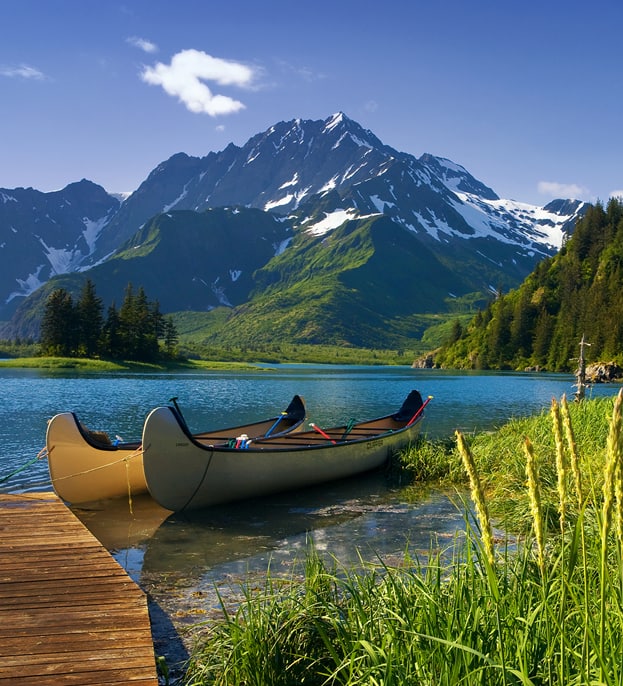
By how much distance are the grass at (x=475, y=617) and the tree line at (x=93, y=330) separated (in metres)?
→ 111

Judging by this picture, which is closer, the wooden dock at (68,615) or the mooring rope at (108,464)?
the wooden dock at (68,615)

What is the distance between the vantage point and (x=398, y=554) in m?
13.0

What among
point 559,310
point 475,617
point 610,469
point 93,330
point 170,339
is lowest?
point 475,617

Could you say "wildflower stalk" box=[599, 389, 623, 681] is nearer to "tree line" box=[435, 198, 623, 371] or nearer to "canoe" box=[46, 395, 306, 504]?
"canoe" box=[46, 395, 306, 504]

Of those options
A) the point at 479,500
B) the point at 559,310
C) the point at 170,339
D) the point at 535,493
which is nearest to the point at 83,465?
the point at 479,500

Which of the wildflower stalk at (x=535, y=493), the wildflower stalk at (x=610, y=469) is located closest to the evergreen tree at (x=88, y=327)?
the wildflower stalk at (x=535, y=493)

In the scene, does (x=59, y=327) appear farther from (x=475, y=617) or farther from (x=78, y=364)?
(x=475, y=617)

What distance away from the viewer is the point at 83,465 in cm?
1761

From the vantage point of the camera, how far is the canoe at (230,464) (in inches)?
628

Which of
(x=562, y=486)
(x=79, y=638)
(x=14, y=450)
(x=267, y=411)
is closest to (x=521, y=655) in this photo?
(x=562, y=486)

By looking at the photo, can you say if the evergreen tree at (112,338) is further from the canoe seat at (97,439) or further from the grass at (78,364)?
the canoe seat at (97,439)

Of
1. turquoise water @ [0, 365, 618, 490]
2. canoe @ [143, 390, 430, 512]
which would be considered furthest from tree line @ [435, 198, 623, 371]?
canoe @ [143, 390, 430, 512]

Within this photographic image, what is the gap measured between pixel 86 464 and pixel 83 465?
0.27ft

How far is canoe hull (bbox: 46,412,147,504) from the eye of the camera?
17250 millimetres
